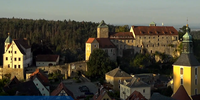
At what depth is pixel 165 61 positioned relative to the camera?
6284cm

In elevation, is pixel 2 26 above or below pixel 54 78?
above

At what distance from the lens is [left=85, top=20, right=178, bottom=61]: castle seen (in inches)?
2413

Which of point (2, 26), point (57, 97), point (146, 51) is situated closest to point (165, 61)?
point (146, 51)

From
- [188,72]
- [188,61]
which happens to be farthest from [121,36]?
[188,72]

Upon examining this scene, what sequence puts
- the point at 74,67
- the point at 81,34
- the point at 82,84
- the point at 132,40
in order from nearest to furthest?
the point at 82,84, the point at 74,67, the point at 132,40, the point at 81,34

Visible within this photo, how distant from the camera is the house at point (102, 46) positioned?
5750cm

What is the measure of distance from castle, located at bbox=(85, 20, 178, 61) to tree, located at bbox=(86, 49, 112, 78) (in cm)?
490

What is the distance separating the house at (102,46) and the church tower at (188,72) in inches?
902

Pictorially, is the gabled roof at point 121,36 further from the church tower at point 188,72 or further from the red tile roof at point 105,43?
the church tower at point 188,72

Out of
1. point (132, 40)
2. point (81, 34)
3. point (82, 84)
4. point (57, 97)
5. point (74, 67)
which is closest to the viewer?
point (57, 97)

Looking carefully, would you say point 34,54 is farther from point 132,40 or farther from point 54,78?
point 132,40

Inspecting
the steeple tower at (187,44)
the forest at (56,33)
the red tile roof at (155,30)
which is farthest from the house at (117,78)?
the forest at (56,33)

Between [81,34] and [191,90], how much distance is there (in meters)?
68.1

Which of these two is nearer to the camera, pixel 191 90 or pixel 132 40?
pixel 191 90
